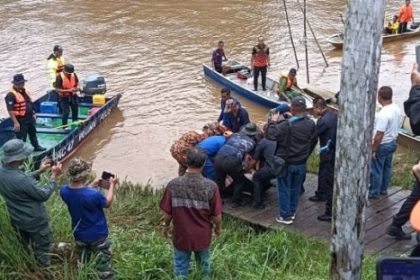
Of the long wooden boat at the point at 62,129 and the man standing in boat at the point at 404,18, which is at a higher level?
the man standing in boat at the point at 404,18

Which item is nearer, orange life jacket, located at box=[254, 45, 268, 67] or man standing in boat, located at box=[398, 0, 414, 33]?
orange life jacket, located at box=[254, 45, 268, 67]

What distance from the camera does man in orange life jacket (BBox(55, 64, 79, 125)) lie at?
13.4m

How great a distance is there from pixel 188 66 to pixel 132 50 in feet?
10.5

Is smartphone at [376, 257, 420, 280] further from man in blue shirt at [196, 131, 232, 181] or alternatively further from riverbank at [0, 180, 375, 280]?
man in blue shirt at [196, 131, 232, 181]

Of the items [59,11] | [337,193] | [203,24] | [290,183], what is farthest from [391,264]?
[59,11]

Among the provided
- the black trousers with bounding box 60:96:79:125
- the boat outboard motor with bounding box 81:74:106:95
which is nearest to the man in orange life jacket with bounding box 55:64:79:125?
the black trousers with bounding box 60:96:79:125

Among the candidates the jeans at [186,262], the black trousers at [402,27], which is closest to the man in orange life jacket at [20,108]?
the jeans at [186,262]

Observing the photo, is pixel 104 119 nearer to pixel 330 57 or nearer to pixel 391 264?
pixel 330 57

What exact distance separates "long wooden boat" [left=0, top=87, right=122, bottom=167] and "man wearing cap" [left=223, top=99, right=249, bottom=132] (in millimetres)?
3653

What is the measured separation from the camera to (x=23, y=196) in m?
5.57

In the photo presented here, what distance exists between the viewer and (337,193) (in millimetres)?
3871

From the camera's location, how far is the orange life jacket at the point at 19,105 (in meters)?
11.3

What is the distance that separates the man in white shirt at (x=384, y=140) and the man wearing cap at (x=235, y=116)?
255cm

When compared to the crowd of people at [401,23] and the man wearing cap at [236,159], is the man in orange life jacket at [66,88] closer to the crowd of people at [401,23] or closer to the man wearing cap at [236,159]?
the man wearing cap at [236,159]
